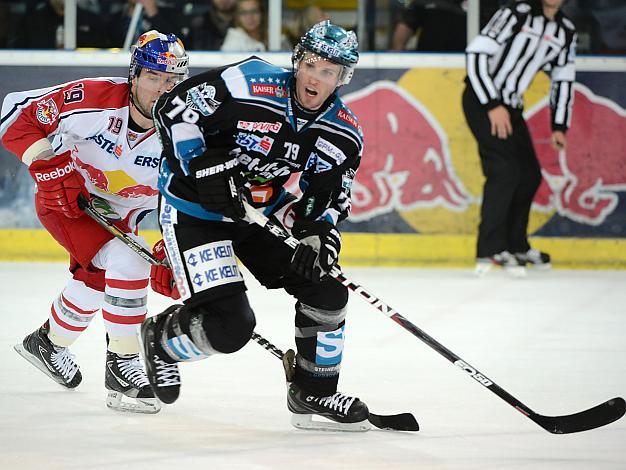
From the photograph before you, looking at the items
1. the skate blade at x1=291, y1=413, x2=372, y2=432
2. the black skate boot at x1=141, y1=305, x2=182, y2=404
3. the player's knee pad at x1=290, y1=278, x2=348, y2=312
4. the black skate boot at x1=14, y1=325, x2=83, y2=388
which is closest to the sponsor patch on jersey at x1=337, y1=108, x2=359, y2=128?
the player's knee pad at x1=290, y1=278, x2=348, y2=312

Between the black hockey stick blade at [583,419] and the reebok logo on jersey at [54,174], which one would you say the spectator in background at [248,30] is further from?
the black hockey stick blade at [583,419]

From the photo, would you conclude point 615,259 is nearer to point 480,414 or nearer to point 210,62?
point 210,62

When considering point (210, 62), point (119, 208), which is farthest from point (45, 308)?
point (210, 62)

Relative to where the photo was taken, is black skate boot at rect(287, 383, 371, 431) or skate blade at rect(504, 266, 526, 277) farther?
skate blade at rect(504, 266, 526, 277)

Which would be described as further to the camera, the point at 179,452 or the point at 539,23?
the point at 539,23

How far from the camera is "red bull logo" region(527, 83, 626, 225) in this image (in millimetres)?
6305

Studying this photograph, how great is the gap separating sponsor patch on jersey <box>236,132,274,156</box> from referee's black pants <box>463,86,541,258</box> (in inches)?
123

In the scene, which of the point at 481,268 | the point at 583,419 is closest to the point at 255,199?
the point at 583,419

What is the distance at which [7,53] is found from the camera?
643 cm

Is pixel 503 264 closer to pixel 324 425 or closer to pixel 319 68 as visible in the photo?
pixel 324 425

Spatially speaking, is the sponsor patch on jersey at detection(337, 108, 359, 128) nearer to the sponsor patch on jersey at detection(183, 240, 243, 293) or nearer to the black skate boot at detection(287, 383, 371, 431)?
the sponsor patch on jersey at detection(183, 240, 243, 293)

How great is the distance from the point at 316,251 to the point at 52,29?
3934mm

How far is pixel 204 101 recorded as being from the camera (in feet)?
9.83

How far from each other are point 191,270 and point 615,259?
381 cm
